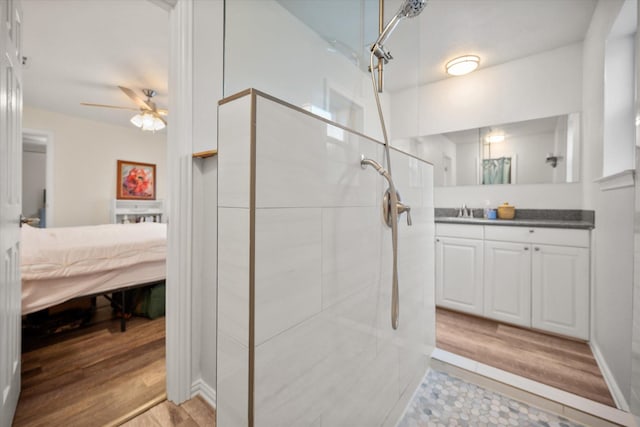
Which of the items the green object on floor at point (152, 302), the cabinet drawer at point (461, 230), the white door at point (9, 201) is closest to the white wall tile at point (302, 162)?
the white door at point (9, 201)

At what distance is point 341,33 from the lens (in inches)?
50.6

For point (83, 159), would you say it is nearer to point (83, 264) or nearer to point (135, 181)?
point (135, 181)

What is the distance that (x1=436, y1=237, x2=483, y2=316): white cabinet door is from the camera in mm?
2426

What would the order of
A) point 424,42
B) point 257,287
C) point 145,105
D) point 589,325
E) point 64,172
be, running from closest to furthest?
point 257,287 < point 589,325 < point 424,42 < point 145,105 < point 64,172

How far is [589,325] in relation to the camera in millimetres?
1968

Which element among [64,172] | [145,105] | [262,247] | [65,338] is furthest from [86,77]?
[262,247]

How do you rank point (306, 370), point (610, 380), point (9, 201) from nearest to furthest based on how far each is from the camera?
point (306, 370)
point (9, 201)
point (610, 380)


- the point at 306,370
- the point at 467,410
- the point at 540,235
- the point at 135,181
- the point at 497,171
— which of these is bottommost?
the point at 467,410

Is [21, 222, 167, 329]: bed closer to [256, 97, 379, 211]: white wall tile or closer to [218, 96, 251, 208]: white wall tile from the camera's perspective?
[218, 96, 251, 208]: white wall tile

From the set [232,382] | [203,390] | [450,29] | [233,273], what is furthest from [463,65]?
[203,390]

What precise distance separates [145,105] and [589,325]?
4476mm

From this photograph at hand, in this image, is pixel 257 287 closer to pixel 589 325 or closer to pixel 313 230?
pixel 313 230

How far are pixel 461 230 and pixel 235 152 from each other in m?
2.44

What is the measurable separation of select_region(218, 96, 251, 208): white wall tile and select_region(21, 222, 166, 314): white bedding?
1995mm
